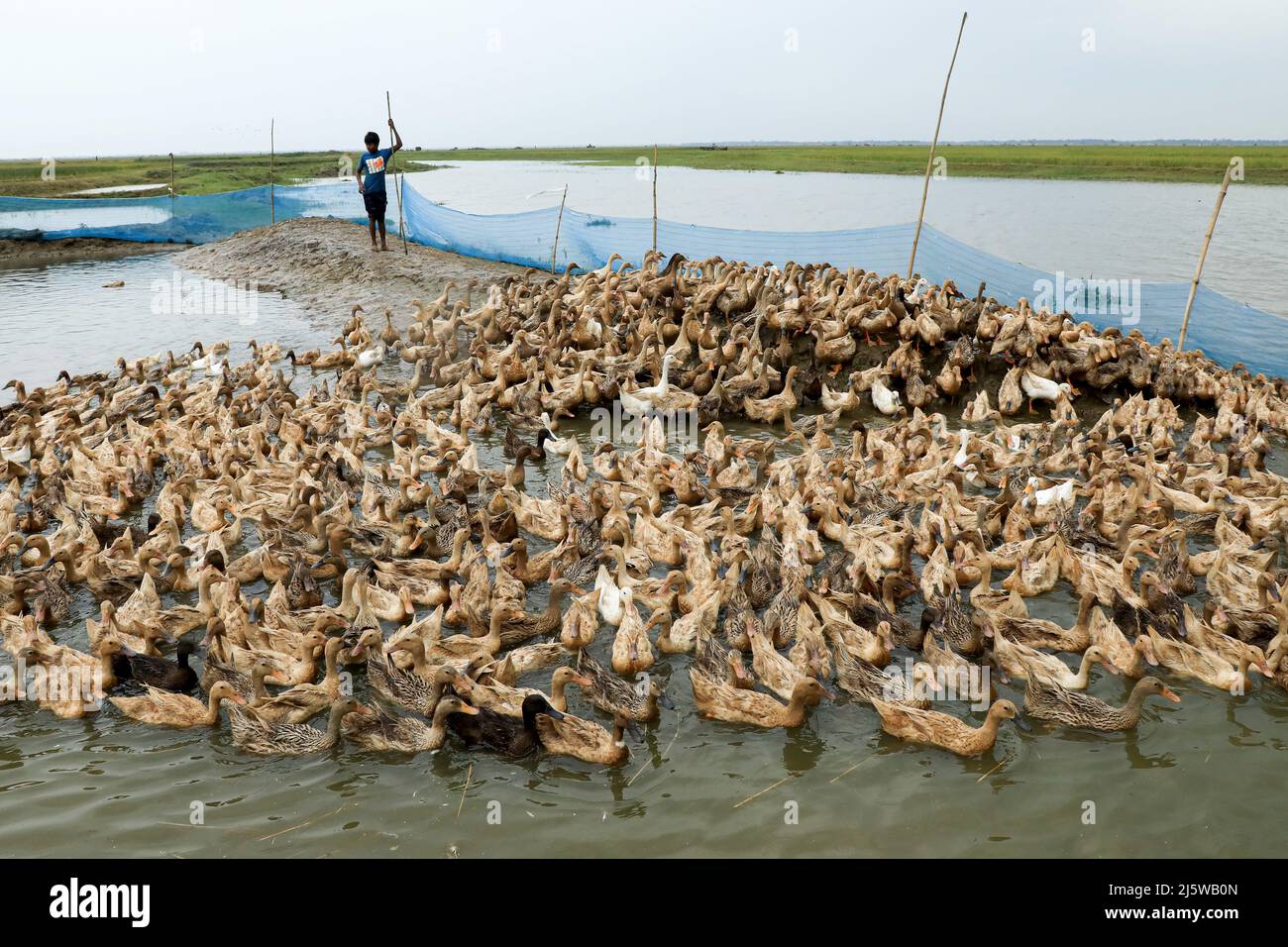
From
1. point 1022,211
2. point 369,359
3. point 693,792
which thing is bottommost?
point 693,792

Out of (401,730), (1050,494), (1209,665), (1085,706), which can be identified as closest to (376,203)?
(1050,494)

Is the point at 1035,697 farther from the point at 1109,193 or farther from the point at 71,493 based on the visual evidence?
the point at 1109,193

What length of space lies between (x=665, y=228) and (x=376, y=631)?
1506 cm

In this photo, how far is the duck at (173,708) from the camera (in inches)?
259

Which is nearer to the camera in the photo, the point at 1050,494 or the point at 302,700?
the point at 302,700

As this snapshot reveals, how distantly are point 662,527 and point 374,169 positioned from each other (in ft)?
50.0

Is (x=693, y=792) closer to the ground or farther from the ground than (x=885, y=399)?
closer to the ground

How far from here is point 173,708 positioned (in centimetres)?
658

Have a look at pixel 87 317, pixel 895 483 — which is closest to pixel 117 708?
pixel 895 483

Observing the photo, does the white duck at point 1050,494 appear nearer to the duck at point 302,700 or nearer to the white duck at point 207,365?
the duck at point 302,700

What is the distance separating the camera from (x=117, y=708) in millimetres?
6785

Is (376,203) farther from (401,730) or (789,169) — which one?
(789,169)

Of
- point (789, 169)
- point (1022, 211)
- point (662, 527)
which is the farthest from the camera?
point (789, 169)

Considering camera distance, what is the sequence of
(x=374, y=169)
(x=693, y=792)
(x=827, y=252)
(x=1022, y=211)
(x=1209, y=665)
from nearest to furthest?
(x=693, y=792)
(x=1209, y=665)
(x=827, y=252)
(x=374, y=169)
(x=1022, y=211)
